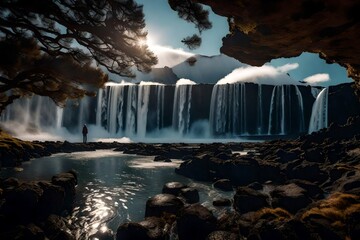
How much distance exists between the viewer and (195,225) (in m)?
8.62

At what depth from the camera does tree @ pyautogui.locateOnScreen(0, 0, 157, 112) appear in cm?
973

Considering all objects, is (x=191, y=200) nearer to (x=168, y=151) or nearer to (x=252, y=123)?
(x=168, y=151)

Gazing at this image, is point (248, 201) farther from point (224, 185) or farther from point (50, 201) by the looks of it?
point (50, 201)

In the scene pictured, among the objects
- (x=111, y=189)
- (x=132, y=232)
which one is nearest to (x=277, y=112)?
(x=111, y=189)

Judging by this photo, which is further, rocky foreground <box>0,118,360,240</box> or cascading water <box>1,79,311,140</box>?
cascading water <box>1,79,311,140</box>

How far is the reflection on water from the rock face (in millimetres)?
6463

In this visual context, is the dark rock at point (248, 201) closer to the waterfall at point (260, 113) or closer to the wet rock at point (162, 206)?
the wet rock at point (162, 206)

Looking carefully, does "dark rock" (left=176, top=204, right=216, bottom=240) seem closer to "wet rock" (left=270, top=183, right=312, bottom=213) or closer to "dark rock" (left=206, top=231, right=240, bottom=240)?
"dark rock" (left=206, top=231, right=240, bottom=240)

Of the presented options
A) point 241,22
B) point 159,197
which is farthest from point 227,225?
point 241,22

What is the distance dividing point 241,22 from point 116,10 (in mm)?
4652

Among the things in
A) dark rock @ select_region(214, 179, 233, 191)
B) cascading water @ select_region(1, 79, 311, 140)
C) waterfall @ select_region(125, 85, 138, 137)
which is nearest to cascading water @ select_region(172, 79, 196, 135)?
cascading water @ select_region(1, 79, 311, 140)

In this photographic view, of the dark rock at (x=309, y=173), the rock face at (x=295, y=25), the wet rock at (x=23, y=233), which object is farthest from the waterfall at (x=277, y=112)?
the wet rock at (x=23, y=233)

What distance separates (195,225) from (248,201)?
2962mm

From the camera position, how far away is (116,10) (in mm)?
10273
